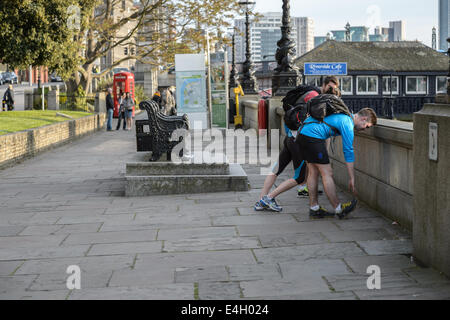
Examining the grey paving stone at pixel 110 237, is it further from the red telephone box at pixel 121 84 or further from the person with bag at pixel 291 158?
the red telephone box at pixel 121 84

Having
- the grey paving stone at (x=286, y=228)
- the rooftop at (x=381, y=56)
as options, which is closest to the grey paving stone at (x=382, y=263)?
the grey paving stone at (x=286, y=228)

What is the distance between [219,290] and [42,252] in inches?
87.4

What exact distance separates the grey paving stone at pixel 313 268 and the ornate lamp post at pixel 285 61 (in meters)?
11.1

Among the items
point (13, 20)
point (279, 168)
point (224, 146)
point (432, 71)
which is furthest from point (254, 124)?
point (432, 71)

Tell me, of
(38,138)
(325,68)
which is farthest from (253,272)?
(325,68)

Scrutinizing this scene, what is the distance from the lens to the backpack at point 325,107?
6953mm

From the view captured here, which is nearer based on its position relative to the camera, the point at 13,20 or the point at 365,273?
the point at 365,273

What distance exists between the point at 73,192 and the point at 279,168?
12.5 ft

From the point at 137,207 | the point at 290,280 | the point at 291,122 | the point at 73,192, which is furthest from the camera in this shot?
the point at 73,192

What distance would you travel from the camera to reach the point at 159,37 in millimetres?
32219

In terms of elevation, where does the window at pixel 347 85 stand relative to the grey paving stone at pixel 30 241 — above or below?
above

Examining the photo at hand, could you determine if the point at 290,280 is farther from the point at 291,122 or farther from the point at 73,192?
the point at 73,192

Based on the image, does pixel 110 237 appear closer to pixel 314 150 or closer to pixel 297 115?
pixel 314 150

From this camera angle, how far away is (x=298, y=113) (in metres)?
7.81
